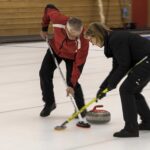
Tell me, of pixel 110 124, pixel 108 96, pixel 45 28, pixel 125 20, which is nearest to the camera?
pixel 110 124

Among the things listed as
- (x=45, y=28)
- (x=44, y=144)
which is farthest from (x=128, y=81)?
(x=45, y=28)

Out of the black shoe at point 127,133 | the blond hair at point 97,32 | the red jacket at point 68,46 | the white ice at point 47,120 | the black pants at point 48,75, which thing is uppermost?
the blond hair at point 97,32

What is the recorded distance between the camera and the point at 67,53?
4.57 m

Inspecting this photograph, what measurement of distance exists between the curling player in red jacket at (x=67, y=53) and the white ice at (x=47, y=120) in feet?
0.85

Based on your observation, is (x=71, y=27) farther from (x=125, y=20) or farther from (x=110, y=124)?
(x=125, y=20)

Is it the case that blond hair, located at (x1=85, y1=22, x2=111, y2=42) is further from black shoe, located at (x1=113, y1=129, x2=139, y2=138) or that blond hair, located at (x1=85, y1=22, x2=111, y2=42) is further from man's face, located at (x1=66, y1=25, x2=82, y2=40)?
black shoe, located at (x1=113, y1=129, x2=139, y2=138)

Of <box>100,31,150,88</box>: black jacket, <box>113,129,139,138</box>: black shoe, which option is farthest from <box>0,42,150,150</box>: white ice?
<box>100,31,150,88</box>: black jacket

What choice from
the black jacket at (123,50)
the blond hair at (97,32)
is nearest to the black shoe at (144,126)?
the black jacket at (123,50)

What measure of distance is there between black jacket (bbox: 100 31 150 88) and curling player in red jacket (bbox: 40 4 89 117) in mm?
396

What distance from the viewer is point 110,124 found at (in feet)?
14.6

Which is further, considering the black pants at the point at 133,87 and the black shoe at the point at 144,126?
the black shoe at the point at 144,126

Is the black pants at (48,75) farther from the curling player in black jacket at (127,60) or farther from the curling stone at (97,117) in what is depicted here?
the curling player in black jacket at (127,60)

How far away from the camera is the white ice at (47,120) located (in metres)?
3.81

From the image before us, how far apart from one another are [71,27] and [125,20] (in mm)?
12778
